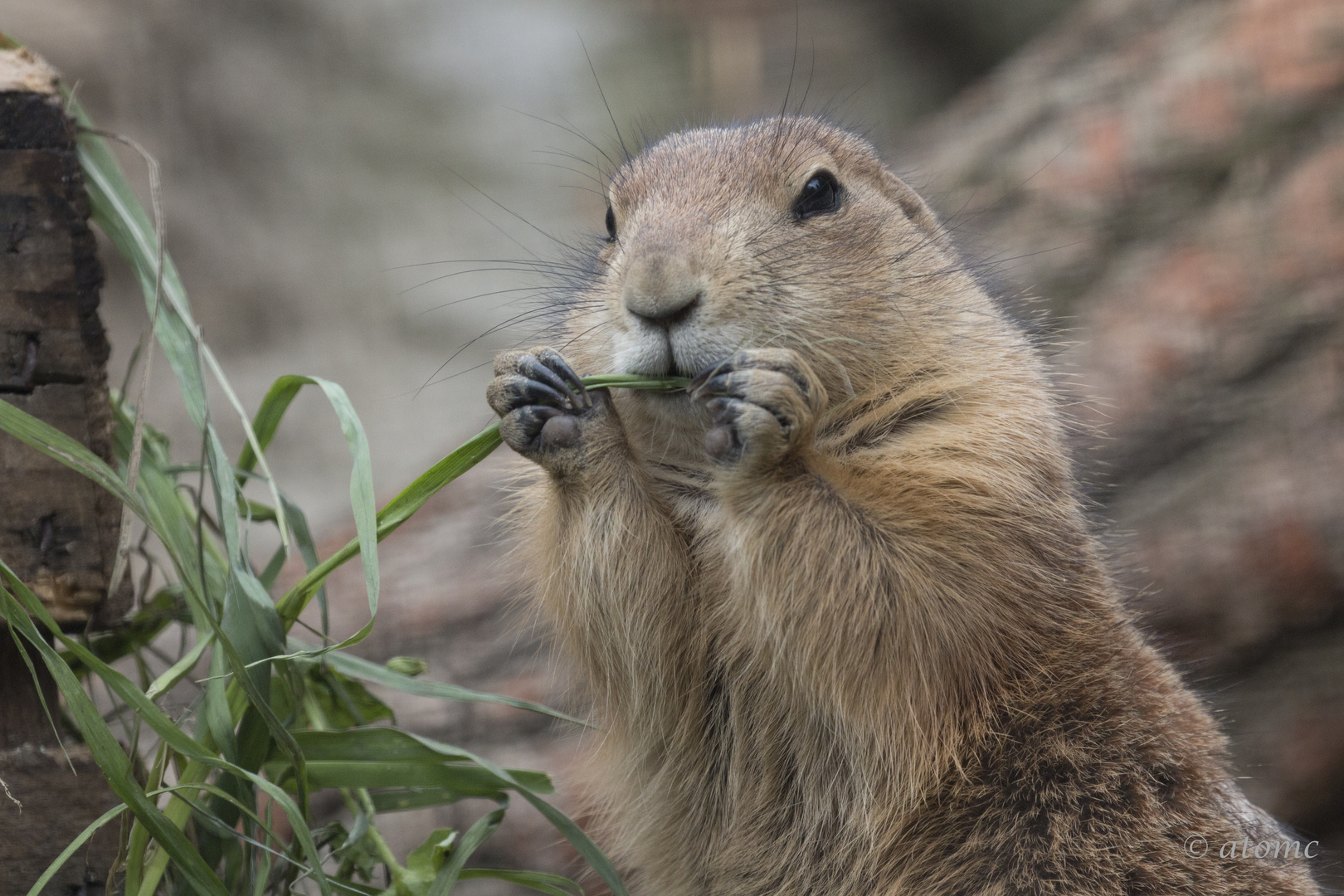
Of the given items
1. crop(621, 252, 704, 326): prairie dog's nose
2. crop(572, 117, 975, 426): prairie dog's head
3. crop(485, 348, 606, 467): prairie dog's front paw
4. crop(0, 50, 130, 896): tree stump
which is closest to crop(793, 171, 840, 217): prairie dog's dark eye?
crop(572, 117, 975, 426): prairie dog's head

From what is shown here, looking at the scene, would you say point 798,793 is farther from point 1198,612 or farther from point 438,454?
point 438,454

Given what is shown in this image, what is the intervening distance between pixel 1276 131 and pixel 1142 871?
15.4 ft

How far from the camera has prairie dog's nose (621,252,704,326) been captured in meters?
2.91

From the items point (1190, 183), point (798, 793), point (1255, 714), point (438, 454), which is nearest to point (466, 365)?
point (438, 454)

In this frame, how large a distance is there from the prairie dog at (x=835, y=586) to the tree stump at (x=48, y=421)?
1.13m

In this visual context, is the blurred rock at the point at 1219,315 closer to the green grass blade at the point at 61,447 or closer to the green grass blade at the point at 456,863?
the green grass blade at the point at 456,863

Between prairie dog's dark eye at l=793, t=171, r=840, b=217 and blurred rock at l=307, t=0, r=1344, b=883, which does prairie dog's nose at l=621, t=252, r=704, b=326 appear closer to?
prairie dog's dark eye at l=793, t=171, r=840, b=217

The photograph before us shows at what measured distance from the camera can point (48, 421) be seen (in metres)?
3.04

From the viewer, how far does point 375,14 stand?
39.2ft

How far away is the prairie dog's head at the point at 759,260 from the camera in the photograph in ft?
9.78

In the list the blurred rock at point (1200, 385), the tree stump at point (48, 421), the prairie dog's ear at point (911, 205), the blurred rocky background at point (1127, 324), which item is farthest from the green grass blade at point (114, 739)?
the prairie dog's ear at point (911, 205)

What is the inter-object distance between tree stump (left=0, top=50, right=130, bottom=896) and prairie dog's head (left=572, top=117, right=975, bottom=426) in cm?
142

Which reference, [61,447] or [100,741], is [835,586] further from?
[61,447]

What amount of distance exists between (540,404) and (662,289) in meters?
0.49
